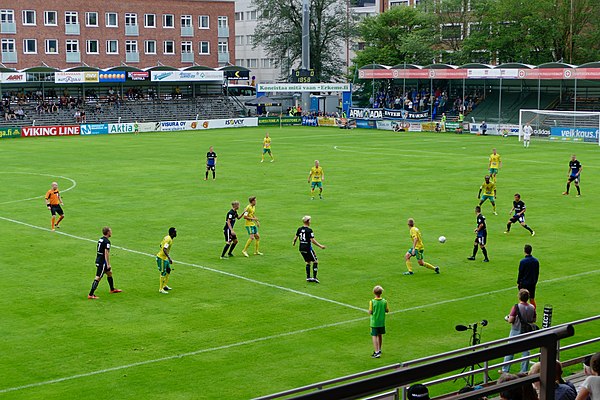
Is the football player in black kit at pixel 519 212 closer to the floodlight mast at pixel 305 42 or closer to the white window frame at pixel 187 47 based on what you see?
the floodlight mast at pixel 305 42

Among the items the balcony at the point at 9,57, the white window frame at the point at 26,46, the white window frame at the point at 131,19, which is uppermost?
the white window frame at the point at 131,19

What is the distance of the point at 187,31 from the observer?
114375 millimetres

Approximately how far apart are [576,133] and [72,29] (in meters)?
61.0

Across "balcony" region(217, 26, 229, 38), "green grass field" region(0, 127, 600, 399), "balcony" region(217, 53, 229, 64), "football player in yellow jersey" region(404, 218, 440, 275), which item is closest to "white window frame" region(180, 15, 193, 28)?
"balcony" region(217, 26, 229, 38)

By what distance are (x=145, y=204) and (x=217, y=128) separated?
55.9 metres

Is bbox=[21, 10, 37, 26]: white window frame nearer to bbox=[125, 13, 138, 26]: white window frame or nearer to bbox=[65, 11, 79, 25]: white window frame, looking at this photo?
bbox=[65, 11, 79, 25]: white window frame

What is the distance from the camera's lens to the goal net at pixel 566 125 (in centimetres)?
7175

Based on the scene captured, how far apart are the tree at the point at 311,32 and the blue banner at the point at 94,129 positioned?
39.1 metres

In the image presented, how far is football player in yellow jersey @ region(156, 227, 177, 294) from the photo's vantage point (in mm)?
22844

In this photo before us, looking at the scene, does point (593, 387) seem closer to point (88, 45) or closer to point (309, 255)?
point (309, 255)

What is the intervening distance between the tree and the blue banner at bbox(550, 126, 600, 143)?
51580 mm

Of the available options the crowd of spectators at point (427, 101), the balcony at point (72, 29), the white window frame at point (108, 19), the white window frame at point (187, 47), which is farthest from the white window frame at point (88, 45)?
the crowd of spectators at point (427, 101)

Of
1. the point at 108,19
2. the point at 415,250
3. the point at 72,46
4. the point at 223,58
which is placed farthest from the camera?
the point at 223,58

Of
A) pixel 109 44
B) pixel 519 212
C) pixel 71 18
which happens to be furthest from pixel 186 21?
pixel 519 212
